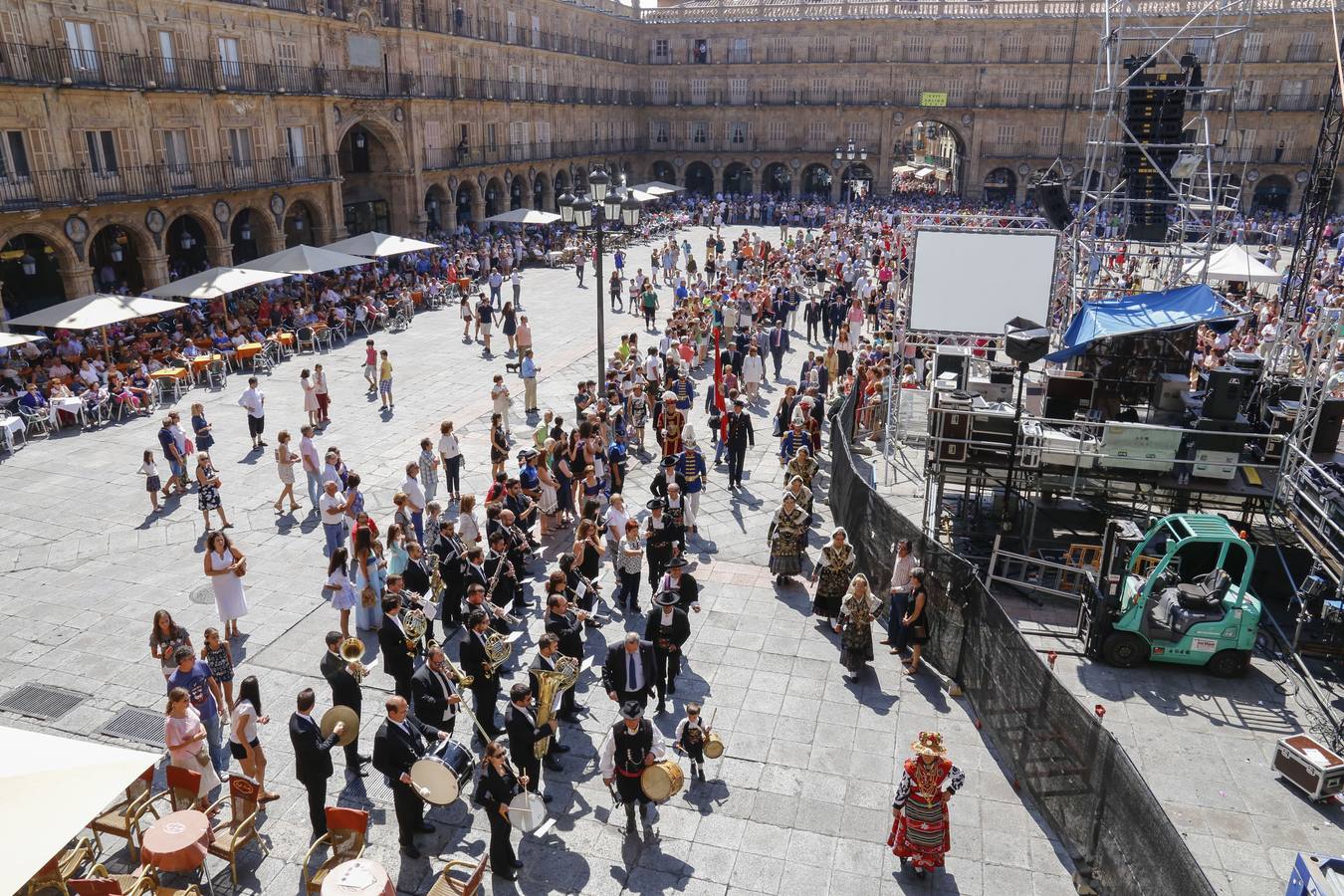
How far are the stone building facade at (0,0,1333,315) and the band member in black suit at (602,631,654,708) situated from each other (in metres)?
16.4

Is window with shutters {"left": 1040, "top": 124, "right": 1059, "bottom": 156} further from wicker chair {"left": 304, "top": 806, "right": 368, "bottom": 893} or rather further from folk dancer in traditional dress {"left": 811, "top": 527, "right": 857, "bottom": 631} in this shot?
wicker chair {"left": 304, "top": 806, "right": 368, "bottom": 893}

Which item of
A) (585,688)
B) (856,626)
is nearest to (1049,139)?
(856,626)

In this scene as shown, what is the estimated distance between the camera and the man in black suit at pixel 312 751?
6703 mm

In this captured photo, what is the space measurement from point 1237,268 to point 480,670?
2155 centimetres

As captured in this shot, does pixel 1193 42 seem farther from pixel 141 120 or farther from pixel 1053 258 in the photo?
pixel 141 120

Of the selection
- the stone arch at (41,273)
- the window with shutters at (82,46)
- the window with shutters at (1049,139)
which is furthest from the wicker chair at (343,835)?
the window with shutters at (1049,139)

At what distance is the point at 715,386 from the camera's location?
15.8 m

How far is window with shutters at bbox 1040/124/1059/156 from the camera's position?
49.7 metres

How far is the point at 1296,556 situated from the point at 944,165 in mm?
77260

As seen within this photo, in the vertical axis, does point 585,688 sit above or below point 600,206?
below

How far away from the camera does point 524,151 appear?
43188 millimetres

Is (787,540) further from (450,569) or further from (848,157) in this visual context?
(848,157)

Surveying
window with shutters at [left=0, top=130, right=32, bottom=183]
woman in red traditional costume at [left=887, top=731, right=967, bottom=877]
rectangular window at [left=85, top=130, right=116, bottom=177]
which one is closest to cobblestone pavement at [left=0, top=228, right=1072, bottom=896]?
woman in red traditional costume at [left=887, top=731, right=967, bottom=877]

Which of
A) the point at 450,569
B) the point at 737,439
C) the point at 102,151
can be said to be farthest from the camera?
the point at 102,151
